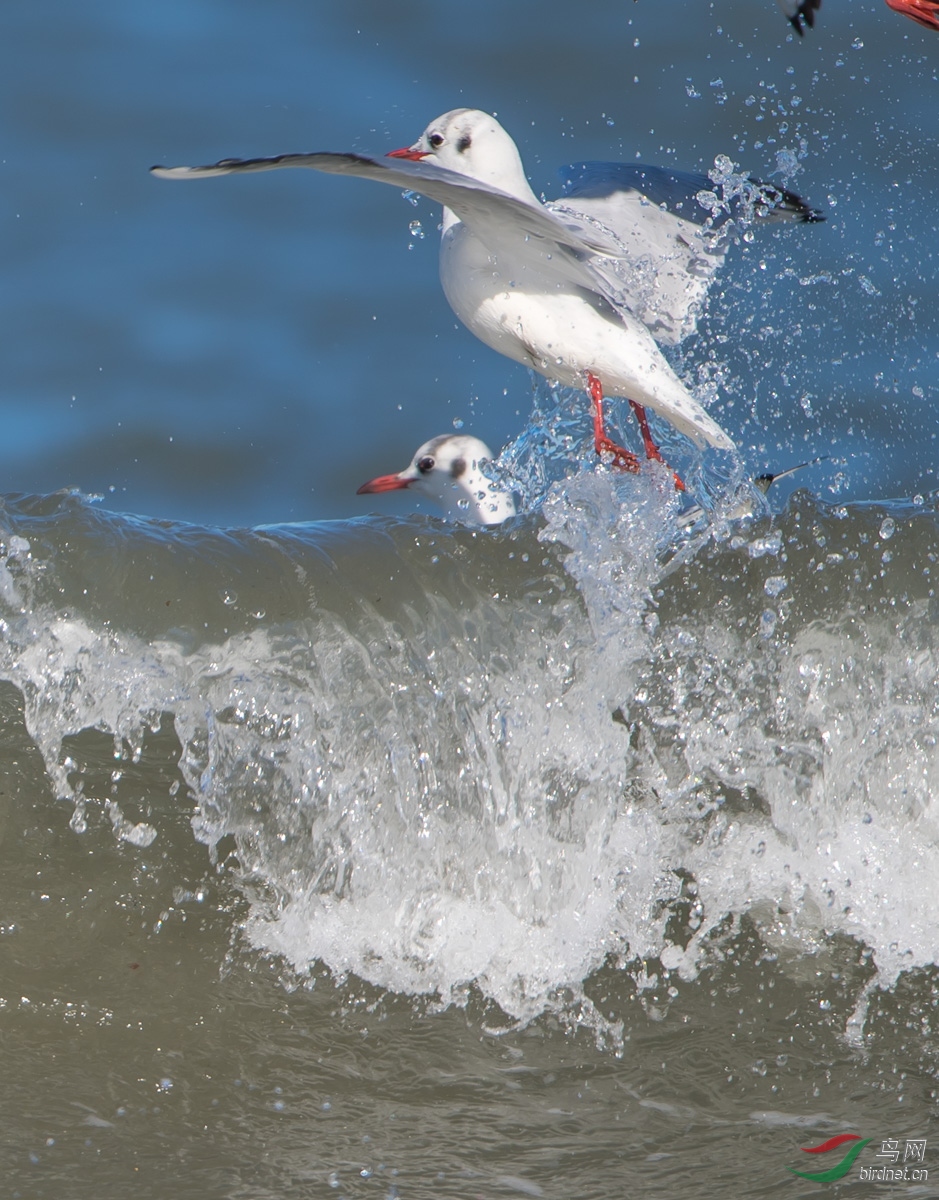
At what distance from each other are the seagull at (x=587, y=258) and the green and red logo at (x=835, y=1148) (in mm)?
1721

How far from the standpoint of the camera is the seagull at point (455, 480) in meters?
4.57

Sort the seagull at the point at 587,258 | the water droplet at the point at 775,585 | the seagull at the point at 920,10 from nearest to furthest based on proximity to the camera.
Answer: the water droplet at the point at 775,585 < the seagull at the point at 587,258 < the seagull at the point at 920,10

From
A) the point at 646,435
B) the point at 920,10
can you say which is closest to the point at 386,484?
the point at 646,435

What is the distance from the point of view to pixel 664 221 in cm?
432

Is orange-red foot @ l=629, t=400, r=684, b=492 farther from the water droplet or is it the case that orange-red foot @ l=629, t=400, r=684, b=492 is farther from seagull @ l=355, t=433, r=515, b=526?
the water droplet

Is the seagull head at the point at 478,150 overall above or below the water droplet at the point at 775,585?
above

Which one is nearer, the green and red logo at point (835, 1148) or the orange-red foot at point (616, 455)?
the green and red logo at point (835, 1148)

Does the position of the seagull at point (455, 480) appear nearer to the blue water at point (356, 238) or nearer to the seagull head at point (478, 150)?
the blue water at point (356, 238)

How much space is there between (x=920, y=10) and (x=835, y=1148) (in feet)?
11.7

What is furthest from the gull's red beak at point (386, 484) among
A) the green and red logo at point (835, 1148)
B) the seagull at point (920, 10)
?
the green and red logo at point (835, 1148)

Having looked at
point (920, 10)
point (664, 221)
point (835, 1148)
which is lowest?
point (835, 1148)

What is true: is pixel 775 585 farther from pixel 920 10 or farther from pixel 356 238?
pixel 356 238

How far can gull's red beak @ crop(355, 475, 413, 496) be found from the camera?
4.87m

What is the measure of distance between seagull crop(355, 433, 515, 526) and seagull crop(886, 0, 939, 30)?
1.85 metres
